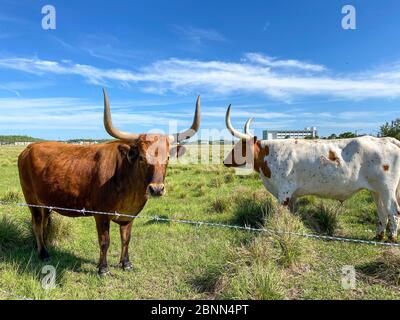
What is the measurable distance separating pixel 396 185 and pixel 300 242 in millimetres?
2326

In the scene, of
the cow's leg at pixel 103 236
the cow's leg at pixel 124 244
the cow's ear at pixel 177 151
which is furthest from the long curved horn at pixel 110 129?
the cow's leg at pixel 124 244

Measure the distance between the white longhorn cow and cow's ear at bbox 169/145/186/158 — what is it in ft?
8.68

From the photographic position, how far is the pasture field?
4.48 metres

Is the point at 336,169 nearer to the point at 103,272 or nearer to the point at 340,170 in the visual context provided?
the point at 340,170

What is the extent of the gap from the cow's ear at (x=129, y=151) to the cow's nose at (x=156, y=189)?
73 centimetres

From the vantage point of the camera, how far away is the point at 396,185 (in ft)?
20.5

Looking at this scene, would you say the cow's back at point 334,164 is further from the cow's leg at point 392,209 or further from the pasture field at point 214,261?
the pasture field at point 214,261

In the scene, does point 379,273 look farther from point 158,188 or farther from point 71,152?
point 71,152

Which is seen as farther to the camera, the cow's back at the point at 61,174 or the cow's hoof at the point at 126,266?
the cow's hoof at the point at 126,266

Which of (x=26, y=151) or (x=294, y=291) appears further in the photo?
(x=26, y=151)

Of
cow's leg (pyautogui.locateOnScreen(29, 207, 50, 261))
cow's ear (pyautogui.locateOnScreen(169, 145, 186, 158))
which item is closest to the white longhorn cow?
cow's ear (pyautogui.locateOnScreen(169, 145, 186, 158))

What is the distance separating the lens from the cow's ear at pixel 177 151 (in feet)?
16.8

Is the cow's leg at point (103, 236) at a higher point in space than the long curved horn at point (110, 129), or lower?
lower
